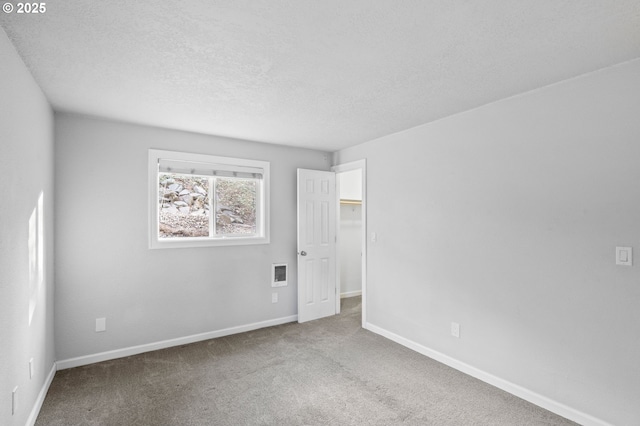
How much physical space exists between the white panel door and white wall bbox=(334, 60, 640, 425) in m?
1.34

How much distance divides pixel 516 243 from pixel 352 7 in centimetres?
224

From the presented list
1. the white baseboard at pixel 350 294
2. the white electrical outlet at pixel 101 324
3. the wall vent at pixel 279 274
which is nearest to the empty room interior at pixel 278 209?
the white electrical outlet at pixel 101 324

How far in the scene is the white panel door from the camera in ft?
14.8

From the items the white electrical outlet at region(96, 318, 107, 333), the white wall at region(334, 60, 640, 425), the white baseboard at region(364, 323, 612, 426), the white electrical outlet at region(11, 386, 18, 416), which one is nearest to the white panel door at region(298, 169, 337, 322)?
the white baseboard at region(364, 323, 612, 426)

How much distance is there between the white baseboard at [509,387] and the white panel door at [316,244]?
1.20 meters

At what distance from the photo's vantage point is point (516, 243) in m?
2.70

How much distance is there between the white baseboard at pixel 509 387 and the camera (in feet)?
7.51

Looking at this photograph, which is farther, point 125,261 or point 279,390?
point 125,261

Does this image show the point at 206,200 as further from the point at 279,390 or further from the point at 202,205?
the point at 279,390

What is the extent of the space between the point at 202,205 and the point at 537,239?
11.5 feet

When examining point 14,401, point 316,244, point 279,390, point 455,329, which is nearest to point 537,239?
point 455,329

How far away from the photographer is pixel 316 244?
4.67 m

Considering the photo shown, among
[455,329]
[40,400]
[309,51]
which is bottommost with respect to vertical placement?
[40,400]

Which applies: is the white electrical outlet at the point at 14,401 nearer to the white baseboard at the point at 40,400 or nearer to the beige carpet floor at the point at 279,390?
the white baseboard at the point at 40,400
